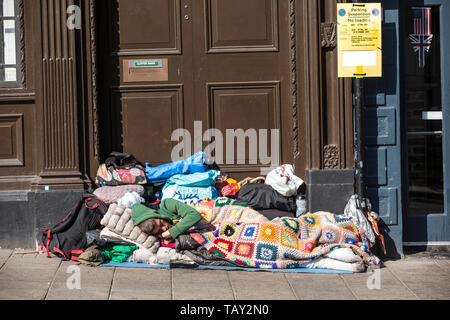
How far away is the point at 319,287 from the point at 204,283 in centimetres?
101

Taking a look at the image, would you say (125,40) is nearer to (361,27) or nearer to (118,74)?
(118,74)

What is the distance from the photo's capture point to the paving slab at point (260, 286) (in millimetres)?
5281

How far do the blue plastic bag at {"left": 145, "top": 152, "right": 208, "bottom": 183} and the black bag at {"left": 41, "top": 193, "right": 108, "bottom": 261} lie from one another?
24.9 inches

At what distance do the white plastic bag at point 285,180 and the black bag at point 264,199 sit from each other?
5cm

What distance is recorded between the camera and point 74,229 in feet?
20.7

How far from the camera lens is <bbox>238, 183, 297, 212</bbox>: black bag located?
654 centimetres

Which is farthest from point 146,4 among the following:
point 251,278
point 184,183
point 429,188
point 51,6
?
point 429,188

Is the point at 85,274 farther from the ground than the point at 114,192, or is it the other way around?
the point at 114,192

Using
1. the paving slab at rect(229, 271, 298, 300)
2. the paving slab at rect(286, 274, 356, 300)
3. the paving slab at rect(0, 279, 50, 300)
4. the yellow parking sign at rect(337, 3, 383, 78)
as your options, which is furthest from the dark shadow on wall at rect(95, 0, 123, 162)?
the paving slab at rect(286, 274, 356, 300)

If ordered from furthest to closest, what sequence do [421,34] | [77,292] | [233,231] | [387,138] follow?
1. [421,34]
2. [387,138]
3. [233,231]
4. [77,292]

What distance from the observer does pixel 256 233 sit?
6.10 m

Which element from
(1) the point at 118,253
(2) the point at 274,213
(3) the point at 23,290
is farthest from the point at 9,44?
(2) the point at 274,213

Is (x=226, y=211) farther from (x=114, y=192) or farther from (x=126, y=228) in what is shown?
(x=114, y=192)

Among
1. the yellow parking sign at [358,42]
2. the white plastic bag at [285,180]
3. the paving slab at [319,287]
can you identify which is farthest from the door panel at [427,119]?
the paving slab at [319,287]
